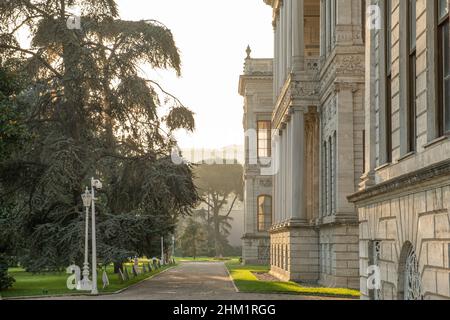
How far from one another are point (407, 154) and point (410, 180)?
5.17 ft

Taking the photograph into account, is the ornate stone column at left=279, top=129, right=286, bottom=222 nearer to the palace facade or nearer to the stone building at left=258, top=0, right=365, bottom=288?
the stone building at left=258, top=0, right=365, bottom=288

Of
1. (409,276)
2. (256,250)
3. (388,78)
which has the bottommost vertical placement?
(256,250)

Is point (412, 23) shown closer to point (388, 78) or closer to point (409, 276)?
point (388, 78)

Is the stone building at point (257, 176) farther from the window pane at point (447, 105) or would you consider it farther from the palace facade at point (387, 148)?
the window pane at point (447, 105)

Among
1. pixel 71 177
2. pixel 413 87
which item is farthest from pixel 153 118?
pixel 413 87

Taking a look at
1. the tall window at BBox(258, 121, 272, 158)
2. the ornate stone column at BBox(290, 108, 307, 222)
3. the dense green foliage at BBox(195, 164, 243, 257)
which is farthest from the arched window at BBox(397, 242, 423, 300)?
the dense green foliage at BBox(195, 164, 243, 257)

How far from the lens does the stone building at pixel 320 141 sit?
3566 cm

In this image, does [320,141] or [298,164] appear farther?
[298,164]

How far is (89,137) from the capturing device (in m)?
39.3

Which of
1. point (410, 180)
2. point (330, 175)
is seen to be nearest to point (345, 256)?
point (330, 175)

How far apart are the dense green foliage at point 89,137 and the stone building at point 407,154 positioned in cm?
1831

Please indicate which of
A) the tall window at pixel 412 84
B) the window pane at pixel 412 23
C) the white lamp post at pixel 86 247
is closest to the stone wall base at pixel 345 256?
the white lamp post at pixel 86 247
